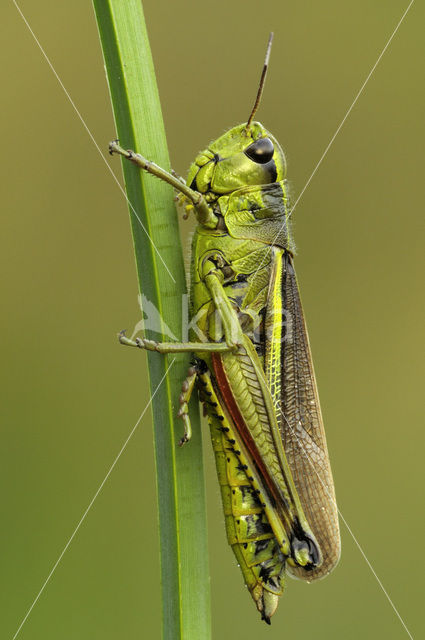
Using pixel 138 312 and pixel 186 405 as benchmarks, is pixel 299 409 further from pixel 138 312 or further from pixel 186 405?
pixel 138 312

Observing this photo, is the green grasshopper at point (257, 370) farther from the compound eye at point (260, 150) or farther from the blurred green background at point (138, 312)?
the blurred green background at point (138, 312)

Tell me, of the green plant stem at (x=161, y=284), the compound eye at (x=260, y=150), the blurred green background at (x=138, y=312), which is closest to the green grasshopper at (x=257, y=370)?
the compound eye at (x=260, y=150)

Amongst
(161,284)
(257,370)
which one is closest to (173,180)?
(161,284)

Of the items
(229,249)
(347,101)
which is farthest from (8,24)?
(229,249)

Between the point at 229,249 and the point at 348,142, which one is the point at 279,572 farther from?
the point at 348,142

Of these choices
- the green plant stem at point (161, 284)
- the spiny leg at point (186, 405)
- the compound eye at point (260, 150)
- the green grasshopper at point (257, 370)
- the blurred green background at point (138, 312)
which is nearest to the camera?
the green plant stem at point (161, 284)

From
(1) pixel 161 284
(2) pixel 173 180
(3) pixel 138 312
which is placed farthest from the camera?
(3) pixel 138 312
